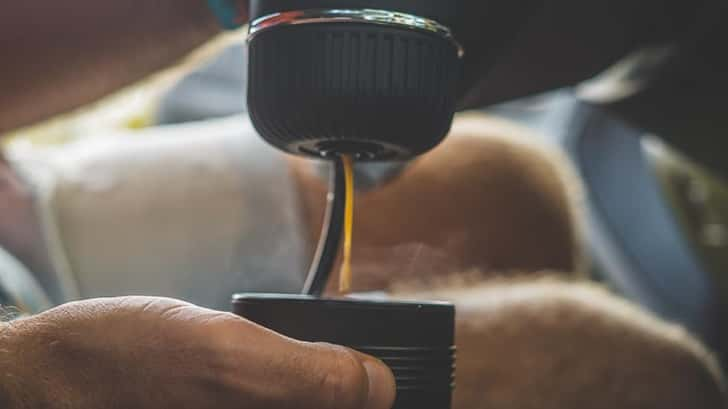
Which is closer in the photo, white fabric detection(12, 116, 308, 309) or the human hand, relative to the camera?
the human hand

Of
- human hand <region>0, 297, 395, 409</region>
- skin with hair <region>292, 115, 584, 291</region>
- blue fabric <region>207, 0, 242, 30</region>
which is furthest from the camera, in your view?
skin with hair <region>292, 115, 584, 291</region>

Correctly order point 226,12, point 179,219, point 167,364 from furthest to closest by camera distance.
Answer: point 179,219, point 226,12, point 167,364

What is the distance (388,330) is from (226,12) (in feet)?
0.72

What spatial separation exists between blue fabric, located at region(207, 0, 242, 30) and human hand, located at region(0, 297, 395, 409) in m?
0.21

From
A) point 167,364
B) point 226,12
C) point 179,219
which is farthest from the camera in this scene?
point 179,219

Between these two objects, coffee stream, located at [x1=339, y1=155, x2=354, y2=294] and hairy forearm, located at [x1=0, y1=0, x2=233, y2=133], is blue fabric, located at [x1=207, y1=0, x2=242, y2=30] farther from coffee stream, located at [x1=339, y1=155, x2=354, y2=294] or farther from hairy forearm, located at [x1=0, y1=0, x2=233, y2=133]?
coffee stream, located at [x1=339, y1=155, x2=354, y2=294]

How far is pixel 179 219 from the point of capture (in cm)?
54

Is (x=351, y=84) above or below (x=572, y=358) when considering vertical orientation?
above

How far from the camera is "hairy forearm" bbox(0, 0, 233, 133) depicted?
49 cm

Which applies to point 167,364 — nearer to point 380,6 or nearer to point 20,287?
point 380,6

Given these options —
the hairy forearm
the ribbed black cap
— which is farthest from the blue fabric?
the ribbed black cap

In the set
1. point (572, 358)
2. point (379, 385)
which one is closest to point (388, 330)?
point (379, 385)

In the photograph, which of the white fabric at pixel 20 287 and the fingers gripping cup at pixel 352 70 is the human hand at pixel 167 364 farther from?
the white fabric at pixel 20 287

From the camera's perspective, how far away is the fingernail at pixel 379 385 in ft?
0.85
